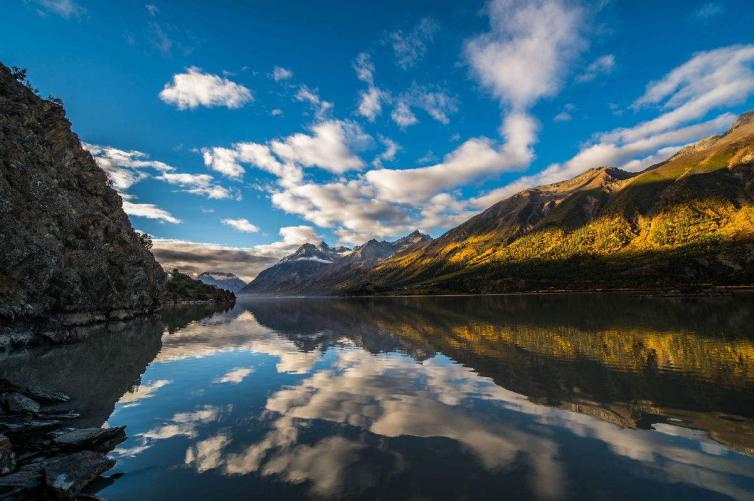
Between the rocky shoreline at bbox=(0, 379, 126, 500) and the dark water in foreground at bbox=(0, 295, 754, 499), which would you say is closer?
the rocky shoreline at bbox=(0, 379, 126, 500)

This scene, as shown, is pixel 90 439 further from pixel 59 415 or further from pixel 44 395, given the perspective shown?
pixel 44 395

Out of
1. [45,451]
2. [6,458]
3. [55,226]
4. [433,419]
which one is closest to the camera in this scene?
[6,458]

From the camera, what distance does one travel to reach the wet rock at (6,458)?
15188 millimetres

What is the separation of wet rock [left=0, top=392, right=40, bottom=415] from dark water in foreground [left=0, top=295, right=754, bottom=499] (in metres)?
3.06

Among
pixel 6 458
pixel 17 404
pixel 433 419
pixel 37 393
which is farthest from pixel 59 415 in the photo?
pixel 433 419

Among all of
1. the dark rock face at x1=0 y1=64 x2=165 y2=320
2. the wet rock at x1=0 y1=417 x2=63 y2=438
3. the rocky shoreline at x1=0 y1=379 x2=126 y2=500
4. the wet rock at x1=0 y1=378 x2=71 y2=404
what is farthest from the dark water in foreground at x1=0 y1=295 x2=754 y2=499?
the dark rock face at x1=0 y1=64 x2=165 y2=320

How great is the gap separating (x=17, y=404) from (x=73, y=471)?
Answer: 1508 centimetres

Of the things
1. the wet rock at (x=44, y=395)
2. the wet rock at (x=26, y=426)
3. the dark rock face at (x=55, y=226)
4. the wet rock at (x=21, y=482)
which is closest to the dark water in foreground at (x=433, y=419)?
the wet rock at (x=44, y=395)

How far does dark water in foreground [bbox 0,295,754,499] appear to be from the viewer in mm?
14906

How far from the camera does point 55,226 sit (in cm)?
8269

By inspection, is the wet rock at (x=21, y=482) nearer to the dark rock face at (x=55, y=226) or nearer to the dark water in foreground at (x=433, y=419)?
the dark water in foreground at (x=433, y=419)

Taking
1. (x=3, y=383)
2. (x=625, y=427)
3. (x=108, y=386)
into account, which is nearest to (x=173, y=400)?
(x=108, y=386)

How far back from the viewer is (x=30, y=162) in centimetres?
8281

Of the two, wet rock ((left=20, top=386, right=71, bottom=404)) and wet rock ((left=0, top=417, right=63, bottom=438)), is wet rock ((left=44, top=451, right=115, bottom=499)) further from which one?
wet rock ((left=20, top=386, right=71, bottom=404))
